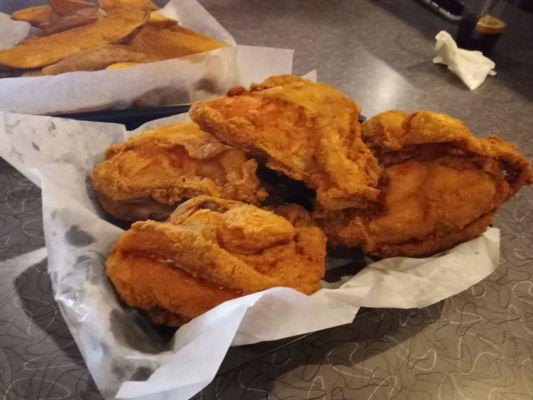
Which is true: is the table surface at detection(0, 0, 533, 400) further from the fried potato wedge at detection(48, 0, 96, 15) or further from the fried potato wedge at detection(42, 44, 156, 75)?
the fried potato wedge at detection(48, 0, 96, 15)

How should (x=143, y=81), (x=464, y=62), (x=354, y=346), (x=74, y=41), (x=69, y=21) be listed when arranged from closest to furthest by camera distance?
(x=354, y=346)
(x=143, y=81)
(x=74, y=41)
(x=69, y=21)
(x=464, y=62)

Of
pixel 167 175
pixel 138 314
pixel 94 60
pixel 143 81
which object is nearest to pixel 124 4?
pixel 94 60

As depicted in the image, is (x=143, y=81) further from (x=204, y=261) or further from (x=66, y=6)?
(x=204, y=261)

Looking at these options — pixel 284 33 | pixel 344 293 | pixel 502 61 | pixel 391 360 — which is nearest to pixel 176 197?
pixel 344 293

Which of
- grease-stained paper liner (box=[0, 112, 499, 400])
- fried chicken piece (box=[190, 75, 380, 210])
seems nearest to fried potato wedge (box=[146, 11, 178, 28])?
grease-stained paper liner (box=[0, 112, 499, 400])

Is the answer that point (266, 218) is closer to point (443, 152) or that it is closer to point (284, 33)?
point (443, 152)

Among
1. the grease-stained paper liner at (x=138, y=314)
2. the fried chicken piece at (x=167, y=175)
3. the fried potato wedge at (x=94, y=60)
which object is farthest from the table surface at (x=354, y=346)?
the fried potato wedge at (x=94, y=60)

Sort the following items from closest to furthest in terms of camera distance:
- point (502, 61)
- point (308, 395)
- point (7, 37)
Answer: point (308, 395) → point (7, 37) → point (502, 61)
